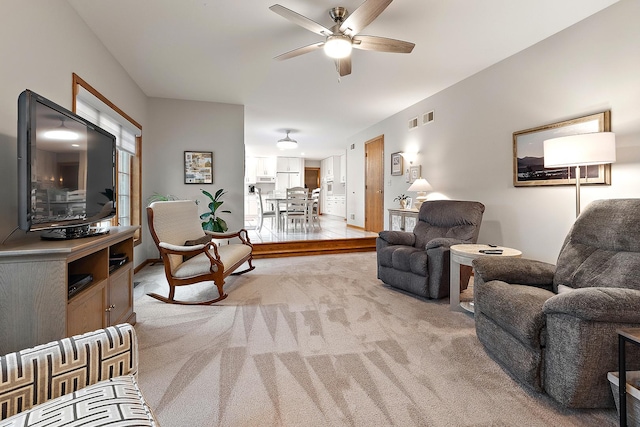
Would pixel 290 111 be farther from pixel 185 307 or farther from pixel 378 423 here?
pixel 378 423

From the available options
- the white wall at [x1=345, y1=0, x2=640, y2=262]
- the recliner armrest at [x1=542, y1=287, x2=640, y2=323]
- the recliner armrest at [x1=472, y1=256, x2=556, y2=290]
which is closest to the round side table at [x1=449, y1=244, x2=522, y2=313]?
the recliner armrest at [x1=472, y1=256, x2=556, y2=290]

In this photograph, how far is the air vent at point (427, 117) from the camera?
4.75 m

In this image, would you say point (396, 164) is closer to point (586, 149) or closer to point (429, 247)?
point (429, 247)

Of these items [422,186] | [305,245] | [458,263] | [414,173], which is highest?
[414,173]

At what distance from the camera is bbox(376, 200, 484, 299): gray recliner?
111 inches

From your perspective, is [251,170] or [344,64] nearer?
[344,64]

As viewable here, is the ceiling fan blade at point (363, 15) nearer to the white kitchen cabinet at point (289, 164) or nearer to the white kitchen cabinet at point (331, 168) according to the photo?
the white kitchen cabinet at point (331, 168)

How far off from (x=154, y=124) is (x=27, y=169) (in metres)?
3.80

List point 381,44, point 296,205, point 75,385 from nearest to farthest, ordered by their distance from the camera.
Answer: point 75,385 → point 381,44 → point 296,205

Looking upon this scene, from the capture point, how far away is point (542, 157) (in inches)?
120

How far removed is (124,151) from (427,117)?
452 centimetres

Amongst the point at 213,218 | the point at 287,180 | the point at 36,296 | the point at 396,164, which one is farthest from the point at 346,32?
the point at 287,180

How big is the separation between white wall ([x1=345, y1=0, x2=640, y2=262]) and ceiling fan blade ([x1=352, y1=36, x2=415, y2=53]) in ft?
5.04

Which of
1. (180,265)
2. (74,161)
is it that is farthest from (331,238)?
(74,161)
